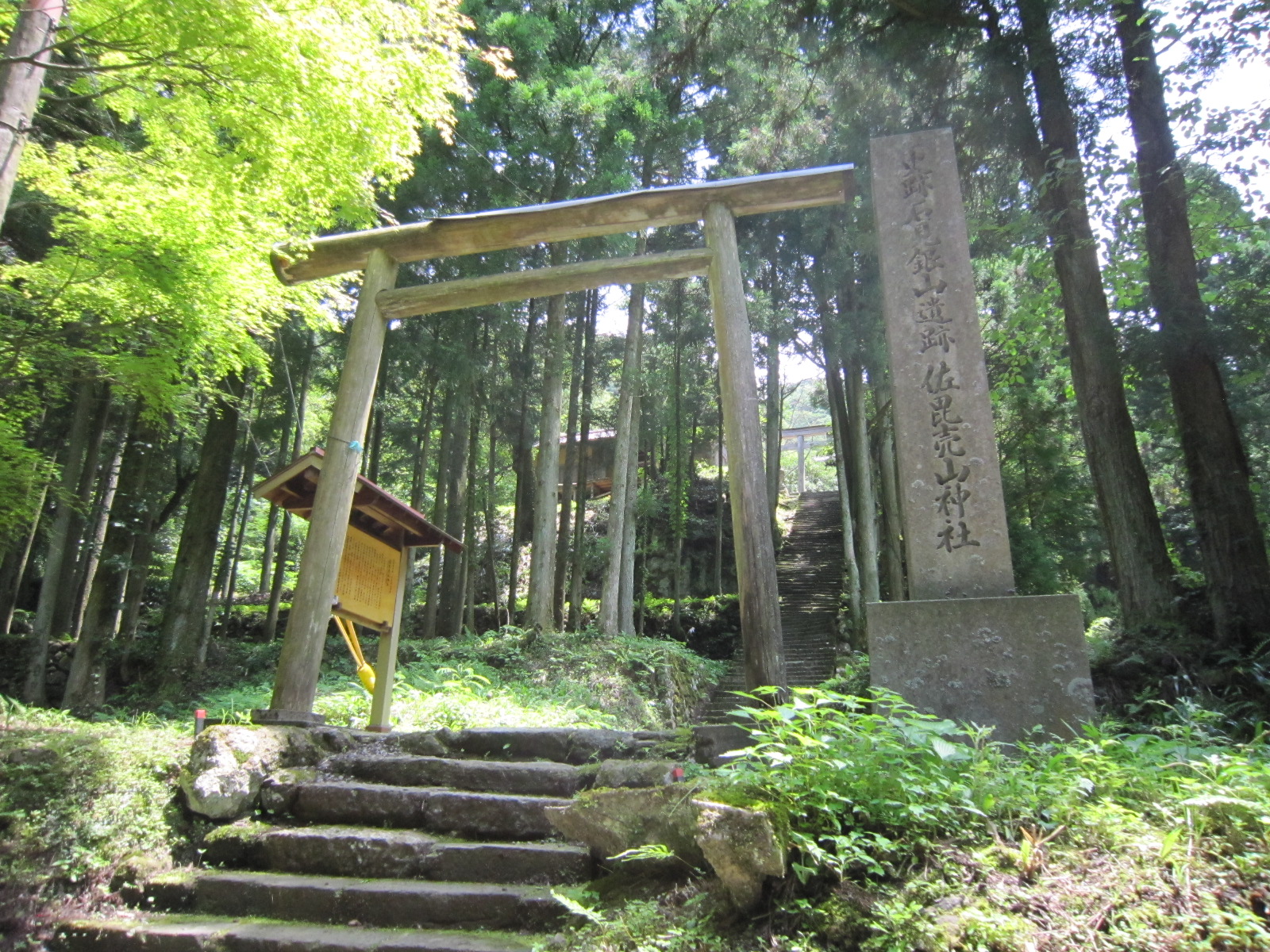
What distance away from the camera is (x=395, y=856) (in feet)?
12.3

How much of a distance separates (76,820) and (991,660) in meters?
4.46

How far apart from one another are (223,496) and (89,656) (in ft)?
7.92

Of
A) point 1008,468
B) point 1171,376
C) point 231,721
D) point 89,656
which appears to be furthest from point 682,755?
point 1008,468

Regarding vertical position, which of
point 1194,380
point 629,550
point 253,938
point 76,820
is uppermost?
point 1194,380

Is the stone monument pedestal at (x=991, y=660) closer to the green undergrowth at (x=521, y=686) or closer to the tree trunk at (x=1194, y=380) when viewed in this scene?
the tree trunk at (x=1194, y=380)

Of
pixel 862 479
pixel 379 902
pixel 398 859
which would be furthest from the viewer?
pixel 862 479

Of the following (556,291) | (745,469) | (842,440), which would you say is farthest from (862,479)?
(745,469)

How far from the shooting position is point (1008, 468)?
50.2 feet

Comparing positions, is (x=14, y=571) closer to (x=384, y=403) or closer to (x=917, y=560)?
(x=384, y=403)

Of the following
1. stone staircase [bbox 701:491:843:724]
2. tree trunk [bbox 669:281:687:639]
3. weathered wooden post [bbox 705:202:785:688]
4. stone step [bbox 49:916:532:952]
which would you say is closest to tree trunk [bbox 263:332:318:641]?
tree trunk [bbox 669:281:687:639]

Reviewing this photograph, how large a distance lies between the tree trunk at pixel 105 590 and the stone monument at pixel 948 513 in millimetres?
8801

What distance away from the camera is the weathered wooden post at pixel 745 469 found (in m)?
4.63

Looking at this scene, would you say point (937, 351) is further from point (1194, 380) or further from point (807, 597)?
point (807, 597)

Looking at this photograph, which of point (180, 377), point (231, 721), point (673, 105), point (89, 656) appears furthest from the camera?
point (673, 105)
